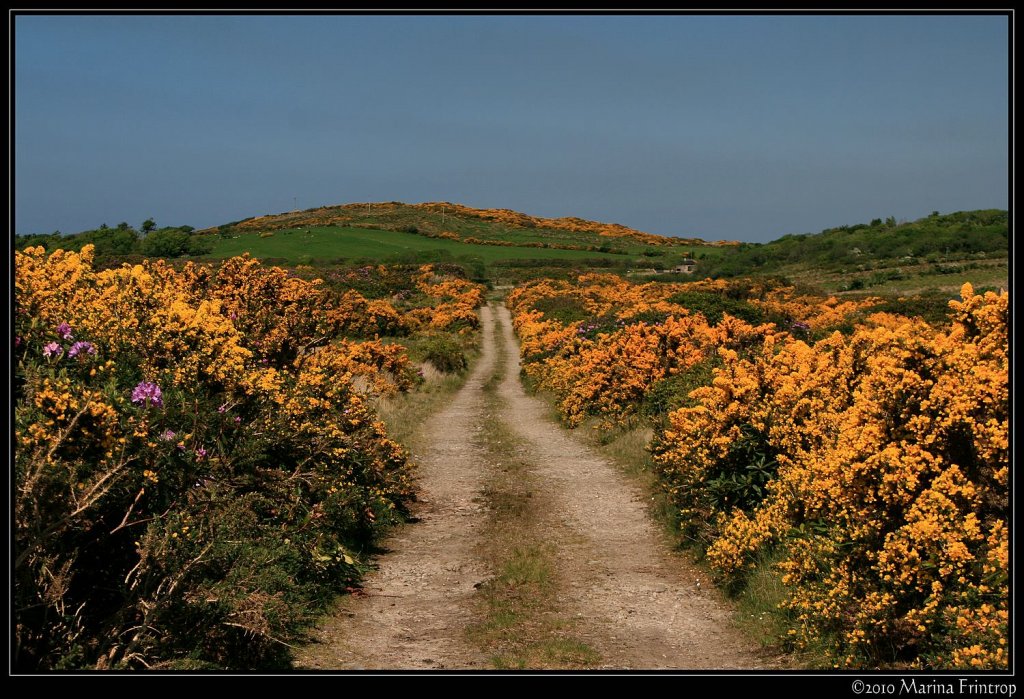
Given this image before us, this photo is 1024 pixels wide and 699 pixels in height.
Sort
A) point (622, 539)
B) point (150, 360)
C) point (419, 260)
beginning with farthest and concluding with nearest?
point (419, 260), point (622, 539), point (150, 360)

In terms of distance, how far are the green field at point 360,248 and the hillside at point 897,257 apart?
14840 millimetres

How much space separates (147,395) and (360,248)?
7413 cm

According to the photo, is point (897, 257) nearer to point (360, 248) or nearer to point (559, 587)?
point (360, 248)

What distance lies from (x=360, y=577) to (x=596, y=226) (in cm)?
11856

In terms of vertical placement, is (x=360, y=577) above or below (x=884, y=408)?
below

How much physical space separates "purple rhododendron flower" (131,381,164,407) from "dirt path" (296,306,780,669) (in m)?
2.10

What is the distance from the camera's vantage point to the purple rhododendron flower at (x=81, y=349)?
6.05 meters

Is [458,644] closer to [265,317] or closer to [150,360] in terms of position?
[150,360]

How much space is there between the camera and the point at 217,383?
7172 millimetres

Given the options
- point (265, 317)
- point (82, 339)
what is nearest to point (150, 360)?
point (82, 339)

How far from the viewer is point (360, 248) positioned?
3081 inches

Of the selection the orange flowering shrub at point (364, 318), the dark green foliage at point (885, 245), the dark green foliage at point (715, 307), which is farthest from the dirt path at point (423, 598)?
the dark green foliage at point (885, 245)

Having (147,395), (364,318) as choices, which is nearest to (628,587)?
(147,395)

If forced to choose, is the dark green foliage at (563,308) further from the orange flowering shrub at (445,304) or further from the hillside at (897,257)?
the hillside at (897,257)
